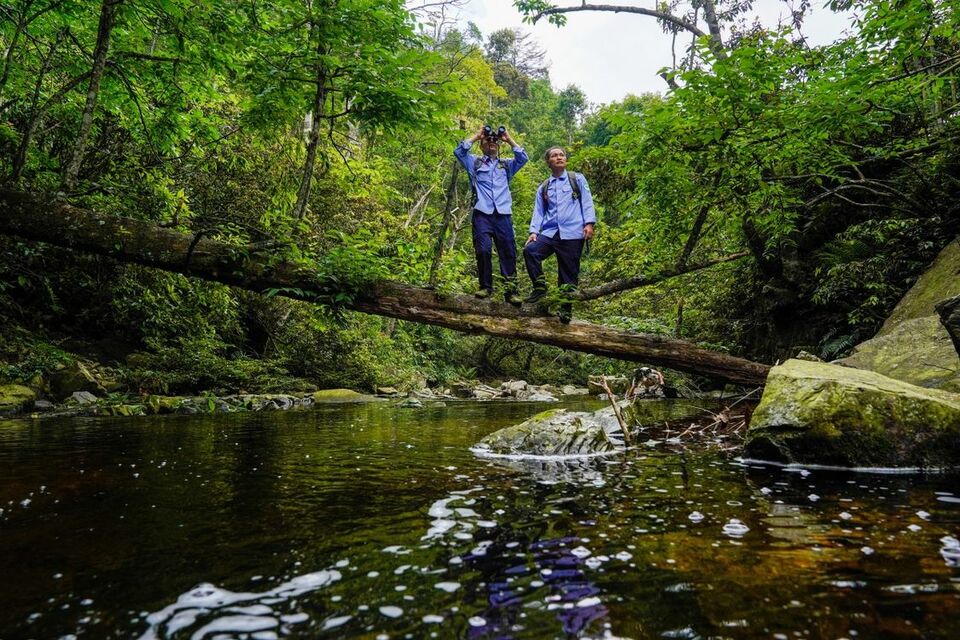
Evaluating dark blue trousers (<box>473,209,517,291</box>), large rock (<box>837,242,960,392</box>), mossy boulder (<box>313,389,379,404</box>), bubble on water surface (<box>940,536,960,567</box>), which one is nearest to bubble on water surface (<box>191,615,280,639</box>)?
bubble on water surface (<box>940,536,960,567</box>)


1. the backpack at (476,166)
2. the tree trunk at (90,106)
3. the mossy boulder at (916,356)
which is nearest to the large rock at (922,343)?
the mossy boulder at (916,356)

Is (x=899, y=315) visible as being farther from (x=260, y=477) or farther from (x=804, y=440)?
(x=260, y=477)

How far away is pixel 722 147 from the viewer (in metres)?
7.82

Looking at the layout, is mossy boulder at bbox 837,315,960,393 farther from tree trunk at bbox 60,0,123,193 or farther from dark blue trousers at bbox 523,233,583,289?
tree trunk at bbox 60,0,123,193

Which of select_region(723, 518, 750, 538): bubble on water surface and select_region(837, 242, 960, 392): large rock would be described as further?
select_region(837, 242, 960, 392): large rock

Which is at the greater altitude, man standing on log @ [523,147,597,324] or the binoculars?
the binoculars

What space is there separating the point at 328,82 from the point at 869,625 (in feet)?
27.7

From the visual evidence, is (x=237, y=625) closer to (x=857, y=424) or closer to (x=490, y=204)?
(x=857, y=424)

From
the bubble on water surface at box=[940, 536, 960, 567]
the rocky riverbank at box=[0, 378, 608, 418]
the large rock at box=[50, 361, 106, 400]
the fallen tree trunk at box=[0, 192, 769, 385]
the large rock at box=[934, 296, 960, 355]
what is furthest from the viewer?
the large rock at box=[50, 361, 106, 400]

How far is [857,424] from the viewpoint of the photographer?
15.4ft

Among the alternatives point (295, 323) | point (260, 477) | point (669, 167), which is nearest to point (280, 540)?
point (260, 477)

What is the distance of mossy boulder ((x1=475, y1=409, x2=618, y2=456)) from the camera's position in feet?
19.5

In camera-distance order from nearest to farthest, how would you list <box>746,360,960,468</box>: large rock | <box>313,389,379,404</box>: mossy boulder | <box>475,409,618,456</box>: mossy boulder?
1. <box>746,360,960,468</box>: large rock
2. <box>475,409,618,456</box>: mossy boulder
3. <box>313,389,379,404</box>: mossy boulder

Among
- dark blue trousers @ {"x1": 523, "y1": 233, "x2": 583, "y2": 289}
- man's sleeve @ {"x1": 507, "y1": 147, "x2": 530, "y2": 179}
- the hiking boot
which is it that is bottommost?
the hiking boot
